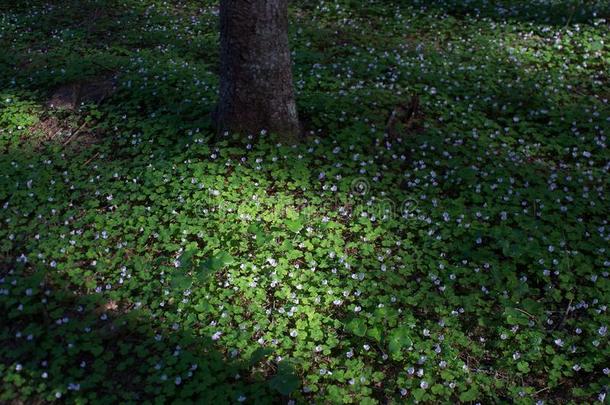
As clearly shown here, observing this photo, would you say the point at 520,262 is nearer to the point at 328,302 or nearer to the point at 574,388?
the point at 574,388

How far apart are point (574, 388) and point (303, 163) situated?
322cm

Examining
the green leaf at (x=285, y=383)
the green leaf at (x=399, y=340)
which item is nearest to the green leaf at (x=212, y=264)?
the green leaf at (x=285, y=383)

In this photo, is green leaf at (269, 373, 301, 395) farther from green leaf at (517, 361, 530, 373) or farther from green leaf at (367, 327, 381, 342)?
green leaf at (517, 361, 530, 373)

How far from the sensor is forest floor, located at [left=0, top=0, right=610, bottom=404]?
11.8 ft

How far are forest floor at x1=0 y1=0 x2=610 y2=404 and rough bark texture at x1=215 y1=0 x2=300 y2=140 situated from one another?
233 mm

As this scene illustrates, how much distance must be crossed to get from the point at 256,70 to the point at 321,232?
1.90 metres

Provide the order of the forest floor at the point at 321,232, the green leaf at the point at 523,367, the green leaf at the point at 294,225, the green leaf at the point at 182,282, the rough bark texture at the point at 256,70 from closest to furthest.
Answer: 1. the green leaf at the point at 523,367
2. the forest floor at the point at 321,232
3. the green leaf at the point at 182,282
4. the green leaf at the point at 294,225
5. the rough bark texture at the point at 256,70

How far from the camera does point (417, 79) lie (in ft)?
22.9

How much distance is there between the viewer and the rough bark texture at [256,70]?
5.07 m

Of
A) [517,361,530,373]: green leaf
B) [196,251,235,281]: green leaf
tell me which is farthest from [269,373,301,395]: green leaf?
[517,361,530,373]: green leaf

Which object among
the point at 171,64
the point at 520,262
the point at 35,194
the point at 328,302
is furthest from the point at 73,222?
the point at 520,262

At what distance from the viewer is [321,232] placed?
466 centimetres

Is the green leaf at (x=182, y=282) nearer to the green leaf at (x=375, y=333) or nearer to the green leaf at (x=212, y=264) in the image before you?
the green leaf at (x=212, y=264)

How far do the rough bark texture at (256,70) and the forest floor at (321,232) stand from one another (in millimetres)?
233
